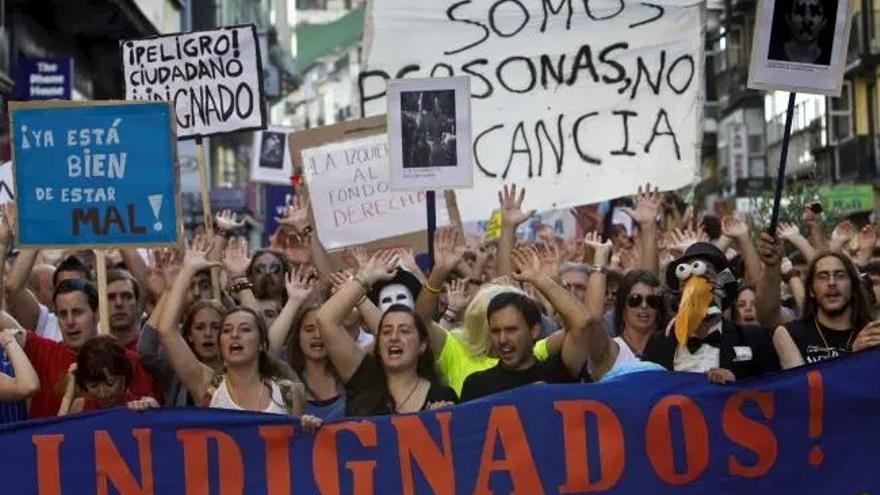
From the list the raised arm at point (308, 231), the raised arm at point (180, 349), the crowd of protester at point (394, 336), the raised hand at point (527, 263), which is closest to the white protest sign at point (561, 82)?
the raised arm at point (308, 231)

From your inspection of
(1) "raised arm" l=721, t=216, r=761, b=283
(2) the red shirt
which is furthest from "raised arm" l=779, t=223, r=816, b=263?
(2) the red shirt

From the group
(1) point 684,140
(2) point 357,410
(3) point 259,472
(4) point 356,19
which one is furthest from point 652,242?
(4) point 356,19

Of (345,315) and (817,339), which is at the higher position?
(345,315)

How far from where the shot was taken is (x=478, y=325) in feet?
25.5

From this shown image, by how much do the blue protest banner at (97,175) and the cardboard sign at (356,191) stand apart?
8.86 feet

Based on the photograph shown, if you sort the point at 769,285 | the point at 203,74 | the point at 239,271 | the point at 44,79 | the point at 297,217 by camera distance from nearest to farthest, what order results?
1. the point at 769,285
2. the point at 239,271
3. the point at 203,74
4. the point at 297,217
5. the point at 44,79

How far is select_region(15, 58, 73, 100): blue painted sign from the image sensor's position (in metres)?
22.2

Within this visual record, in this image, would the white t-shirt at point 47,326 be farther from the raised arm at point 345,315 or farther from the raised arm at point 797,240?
the raised arm at point 797,240

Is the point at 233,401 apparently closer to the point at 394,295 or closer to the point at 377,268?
the point at 377,268

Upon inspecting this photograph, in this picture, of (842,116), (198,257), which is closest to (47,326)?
(198,257)

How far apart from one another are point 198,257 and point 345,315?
1.98ft

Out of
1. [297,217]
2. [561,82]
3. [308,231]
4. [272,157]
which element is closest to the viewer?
[308,231]

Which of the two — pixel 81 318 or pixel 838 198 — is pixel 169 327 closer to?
pixel 81 318

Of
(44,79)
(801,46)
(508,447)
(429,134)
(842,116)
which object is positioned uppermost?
(842,116)
